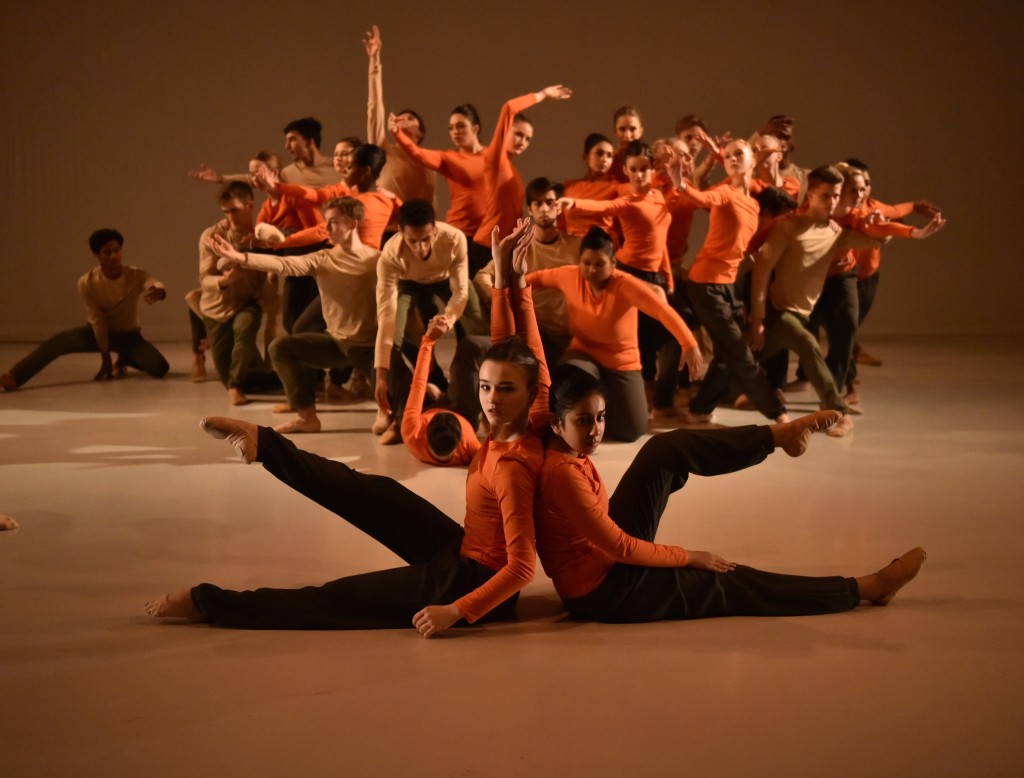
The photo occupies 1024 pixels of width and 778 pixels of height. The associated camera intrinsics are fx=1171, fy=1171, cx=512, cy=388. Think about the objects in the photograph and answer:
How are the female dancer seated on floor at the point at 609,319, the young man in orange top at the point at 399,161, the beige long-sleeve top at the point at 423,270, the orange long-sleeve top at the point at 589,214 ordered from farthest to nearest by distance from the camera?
the young man in orange top at the point at 399,161
the orange long-sleeve top at the point at 589,214
the beige long-sleeve top at the point at 423,270
the female dancer seated on floor at the point at 609,319

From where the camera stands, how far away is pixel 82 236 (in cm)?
904

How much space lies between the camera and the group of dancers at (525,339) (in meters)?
2.70

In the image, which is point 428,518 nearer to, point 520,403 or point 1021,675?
point 520,403

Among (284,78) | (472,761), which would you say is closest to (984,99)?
(284,78)

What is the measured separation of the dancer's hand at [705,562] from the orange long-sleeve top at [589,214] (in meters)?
3.11

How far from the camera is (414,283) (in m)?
5.29

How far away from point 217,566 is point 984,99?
7918 millimetres

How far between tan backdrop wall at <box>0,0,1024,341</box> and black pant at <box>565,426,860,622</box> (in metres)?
6.45

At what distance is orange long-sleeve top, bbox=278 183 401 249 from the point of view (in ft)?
19.2

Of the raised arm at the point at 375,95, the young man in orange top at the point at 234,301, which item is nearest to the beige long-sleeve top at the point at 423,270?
the young man in orange top at the point at 234,301

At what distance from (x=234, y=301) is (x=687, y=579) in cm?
402

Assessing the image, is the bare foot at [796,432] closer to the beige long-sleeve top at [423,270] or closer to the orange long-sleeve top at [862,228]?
the beige long-sleeve top at [423,270]

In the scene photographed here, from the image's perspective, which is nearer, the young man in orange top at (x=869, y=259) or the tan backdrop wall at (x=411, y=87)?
the young man in orange top at (x=869, y=259)

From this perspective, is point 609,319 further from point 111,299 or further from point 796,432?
point 111,299
